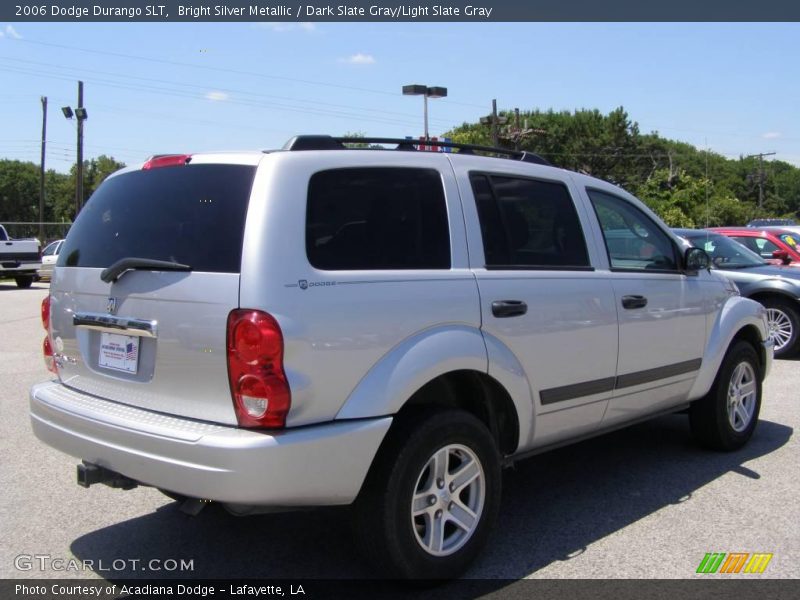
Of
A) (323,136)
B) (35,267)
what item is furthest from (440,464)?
(35,267)

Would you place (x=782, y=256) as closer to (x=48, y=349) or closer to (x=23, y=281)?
(x=48, y=349)

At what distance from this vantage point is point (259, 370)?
3.04 meters

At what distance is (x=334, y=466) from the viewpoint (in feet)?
10.3

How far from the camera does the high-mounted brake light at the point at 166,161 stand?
360cm

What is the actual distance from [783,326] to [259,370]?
8889 millimetres

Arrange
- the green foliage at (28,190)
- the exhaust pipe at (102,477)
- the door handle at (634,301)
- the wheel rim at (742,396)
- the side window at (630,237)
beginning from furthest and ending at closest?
the green foliage at (28,190) → the wheel rim at (742,396) → the side window at (630,237) → the door handle at (634,301) → the exhaust pipe at (102,477)

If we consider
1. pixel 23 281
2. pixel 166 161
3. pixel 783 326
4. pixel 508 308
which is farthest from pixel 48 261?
pixel 508 308

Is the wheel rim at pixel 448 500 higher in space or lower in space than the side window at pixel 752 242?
lower

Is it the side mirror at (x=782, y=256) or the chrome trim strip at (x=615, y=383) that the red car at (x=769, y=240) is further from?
the chrome trim strip at (x=615, y=383)

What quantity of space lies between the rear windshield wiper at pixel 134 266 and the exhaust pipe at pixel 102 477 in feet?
2.76

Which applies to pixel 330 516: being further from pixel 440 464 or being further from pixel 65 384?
pixel 65 384

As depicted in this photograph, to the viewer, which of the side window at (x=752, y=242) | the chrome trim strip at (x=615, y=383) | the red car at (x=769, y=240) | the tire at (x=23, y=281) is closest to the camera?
the chrome trim strip at (x=615, y=383)

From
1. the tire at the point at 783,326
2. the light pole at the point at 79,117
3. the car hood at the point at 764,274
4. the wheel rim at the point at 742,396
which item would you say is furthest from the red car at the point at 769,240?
the light pole at the point at 79,117

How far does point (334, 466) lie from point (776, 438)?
4436 millimetres
